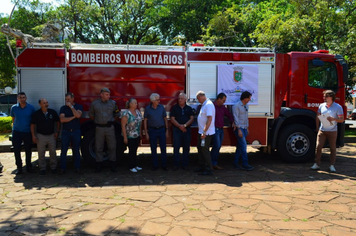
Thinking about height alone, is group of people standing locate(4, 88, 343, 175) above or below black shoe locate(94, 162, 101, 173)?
above

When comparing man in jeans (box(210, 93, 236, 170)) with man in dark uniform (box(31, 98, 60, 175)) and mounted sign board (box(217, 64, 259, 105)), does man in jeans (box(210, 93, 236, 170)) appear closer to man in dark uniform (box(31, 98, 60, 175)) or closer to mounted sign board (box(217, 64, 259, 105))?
mounted sign board (box(217, 64, 259, 105))

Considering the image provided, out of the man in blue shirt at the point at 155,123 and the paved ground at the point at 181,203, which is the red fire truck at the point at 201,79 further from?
the paved ground at the point at 181,203

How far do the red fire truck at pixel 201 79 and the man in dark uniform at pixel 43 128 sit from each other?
439mm

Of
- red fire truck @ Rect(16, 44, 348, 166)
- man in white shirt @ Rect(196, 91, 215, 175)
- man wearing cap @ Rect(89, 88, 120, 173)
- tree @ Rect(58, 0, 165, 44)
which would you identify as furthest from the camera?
tree @ Rect(58, 0, 165, 44)

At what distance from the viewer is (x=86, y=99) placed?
6996 millimetres

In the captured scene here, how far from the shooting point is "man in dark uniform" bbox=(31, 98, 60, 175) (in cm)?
643

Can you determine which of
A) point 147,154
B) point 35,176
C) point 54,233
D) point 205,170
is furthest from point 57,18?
point 54,233

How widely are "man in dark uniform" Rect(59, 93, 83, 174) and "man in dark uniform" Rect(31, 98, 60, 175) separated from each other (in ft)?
0.62

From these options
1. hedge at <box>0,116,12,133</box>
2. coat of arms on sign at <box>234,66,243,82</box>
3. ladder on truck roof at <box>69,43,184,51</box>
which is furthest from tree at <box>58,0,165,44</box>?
coat of arms on sign at <box>234,66,243,82</box>

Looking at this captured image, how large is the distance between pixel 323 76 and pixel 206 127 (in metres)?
3.60

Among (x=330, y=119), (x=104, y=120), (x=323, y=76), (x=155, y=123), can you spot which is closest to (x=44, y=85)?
(x=104, y=120)

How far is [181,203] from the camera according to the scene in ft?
16.1

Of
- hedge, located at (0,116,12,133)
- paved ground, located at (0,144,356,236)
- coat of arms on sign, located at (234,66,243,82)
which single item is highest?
coat of arms on sign, located at (234,66,243,82)

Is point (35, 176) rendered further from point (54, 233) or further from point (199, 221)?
point (199, 221)
